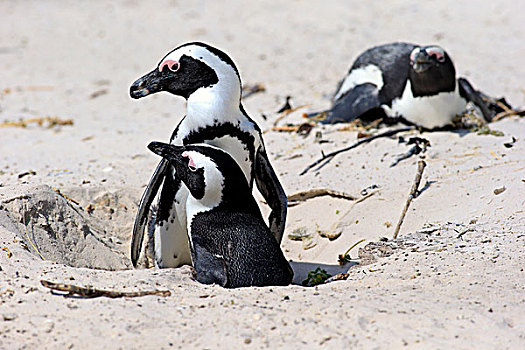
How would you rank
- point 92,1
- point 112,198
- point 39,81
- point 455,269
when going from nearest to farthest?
point 455,269 < point 112,198 < point 39,81 < point 92,1

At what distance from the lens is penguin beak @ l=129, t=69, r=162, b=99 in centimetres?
341

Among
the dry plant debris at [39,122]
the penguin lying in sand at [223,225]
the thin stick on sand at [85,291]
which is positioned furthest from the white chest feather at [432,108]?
the thin stick on sand at [85,291]

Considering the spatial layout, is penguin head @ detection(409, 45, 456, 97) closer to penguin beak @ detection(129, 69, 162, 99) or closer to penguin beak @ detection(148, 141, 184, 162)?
penguin beak @ detection(129, 69, 162, 99)

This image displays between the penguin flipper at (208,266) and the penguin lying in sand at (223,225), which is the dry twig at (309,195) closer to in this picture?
the penguin lying in sand at (223,225)

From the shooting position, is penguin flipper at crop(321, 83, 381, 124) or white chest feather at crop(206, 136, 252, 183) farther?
penguin flipper at crop(321, 83, 381, 124)

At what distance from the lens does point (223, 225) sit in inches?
120

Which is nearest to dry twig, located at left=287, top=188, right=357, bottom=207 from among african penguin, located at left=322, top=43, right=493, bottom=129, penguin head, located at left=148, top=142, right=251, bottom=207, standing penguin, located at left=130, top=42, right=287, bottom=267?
standing penguin, located at left=130, top=42, right=287, bottom=267

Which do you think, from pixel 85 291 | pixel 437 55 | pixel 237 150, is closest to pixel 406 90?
pixel 437 55

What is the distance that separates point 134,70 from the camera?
8.65 metres

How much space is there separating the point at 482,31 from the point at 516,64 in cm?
163

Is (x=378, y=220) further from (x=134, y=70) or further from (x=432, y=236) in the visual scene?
(x=134, y=70)

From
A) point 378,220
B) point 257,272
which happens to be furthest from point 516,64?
point 257,272

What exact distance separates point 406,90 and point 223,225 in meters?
2.97

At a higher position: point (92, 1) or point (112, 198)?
point (92, 1)
